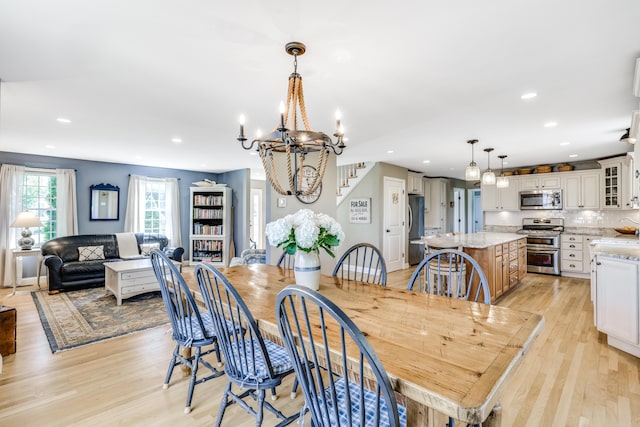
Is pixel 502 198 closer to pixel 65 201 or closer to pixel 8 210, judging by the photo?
pixel 65 201

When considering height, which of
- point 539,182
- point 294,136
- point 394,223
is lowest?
point 394,223

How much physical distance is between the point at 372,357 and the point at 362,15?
64.4 inches

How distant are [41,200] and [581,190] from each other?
9.86 m

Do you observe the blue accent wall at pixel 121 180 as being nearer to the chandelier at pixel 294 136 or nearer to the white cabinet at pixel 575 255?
the chandelier at pixel 294 136

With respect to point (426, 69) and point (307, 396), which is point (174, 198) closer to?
point (426, 69)

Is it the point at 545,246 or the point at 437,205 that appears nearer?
the point at 545,246

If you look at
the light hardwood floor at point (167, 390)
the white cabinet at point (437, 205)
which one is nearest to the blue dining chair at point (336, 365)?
the light hardwood floor at point (167, 390)

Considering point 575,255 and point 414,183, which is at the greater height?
point 414,183

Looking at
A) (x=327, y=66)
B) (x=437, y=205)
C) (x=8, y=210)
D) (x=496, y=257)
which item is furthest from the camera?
(x=437, y=205)

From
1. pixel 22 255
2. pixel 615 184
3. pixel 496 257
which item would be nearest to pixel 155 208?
pixel 22 255

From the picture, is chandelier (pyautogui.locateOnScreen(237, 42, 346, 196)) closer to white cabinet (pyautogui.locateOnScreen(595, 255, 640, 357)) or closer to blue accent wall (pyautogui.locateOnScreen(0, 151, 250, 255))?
white cabinet (pyautogui.locateOnScreen(595, 255, 640, 357))

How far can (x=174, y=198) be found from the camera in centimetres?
Result: 731

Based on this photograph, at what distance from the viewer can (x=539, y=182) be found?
642cm

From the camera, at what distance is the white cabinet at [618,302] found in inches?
107
